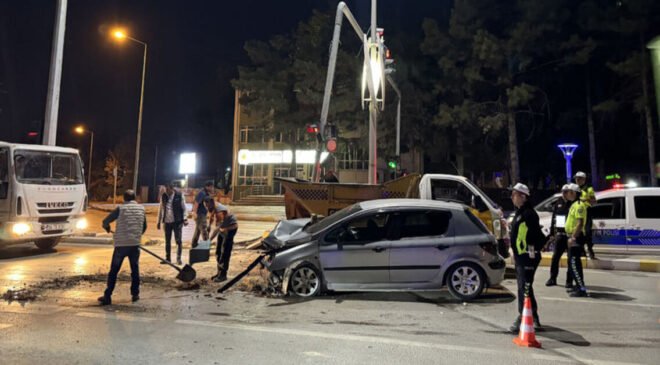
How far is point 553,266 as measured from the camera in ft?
27.2

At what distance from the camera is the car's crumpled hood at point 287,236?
7.32 meters

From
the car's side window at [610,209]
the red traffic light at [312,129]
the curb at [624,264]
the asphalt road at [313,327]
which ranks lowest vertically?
the asphalt road at [313,327]

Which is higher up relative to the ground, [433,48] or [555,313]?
[433,48]

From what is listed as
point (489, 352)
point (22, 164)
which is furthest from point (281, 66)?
point (489, 352)

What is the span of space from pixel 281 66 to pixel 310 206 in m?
25.7

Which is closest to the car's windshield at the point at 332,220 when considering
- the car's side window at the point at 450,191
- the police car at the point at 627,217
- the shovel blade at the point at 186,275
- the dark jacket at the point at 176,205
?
the shovel blade at the point at 186,275

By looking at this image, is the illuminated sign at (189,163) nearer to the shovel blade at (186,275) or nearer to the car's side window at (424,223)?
the shovel blade at (186,275)

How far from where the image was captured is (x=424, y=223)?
285 inches

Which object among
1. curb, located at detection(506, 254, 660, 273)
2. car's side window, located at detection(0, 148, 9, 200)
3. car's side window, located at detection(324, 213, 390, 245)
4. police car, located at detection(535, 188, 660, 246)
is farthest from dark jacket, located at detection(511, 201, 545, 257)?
car's side window, located at detection(0, 148, 9, 200)

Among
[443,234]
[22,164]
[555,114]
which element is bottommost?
[443,234]

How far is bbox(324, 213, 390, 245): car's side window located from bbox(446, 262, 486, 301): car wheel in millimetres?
1236

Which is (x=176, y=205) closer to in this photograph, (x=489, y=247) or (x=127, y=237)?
(x=127, y=237)

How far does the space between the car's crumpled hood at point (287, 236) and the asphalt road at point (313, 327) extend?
2.90ft

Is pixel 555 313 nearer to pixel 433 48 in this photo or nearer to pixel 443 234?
pixel 443 234
